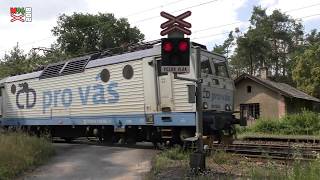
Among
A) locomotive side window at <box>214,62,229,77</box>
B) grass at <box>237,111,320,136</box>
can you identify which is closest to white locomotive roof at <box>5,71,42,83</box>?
locomotive side window at <box>214,62,229,77</box>

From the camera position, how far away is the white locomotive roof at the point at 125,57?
15.0 meters

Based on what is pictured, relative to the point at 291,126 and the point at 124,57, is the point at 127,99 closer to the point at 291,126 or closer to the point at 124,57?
the point at 124,57

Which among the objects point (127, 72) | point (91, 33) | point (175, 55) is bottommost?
point (175, 55)

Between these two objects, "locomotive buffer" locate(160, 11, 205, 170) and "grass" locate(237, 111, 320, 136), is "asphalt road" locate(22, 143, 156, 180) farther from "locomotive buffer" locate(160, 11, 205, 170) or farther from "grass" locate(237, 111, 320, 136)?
"grass" locate(237, 111, 320, 136)

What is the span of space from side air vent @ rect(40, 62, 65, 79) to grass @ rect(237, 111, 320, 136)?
43.3 feet

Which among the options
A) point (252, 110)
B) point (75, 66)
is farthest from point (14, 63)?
point (75, 66)

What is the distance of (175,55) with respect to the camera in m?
9.71

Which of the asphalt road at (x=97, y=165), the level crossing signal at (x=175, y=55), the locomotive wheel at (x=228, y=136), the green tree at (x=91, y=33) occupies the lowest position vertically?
the asphalt road at (x=97, y=165)

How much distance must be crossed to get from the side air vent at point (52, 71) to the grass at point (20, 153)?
4.84 metres

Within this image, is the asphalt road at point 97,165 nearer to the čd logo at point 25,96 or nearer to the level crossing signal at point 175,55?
the level crossing signal at point 175,55

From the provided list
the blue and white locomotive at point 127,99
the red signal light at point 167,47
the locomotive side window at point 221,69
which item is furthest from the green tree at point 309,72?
the red signal light at point 167,47

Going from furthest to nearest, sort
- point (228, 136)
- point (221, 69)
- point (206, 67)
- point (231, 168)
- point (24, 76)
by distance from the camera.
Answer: point (24, 76) < point (221, 69) < point (228, 136) < point (206, 67) < point (231, 168)

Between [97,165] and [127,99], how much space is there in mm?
4130

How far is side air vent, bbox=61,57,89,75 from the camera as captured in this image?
18062mm
